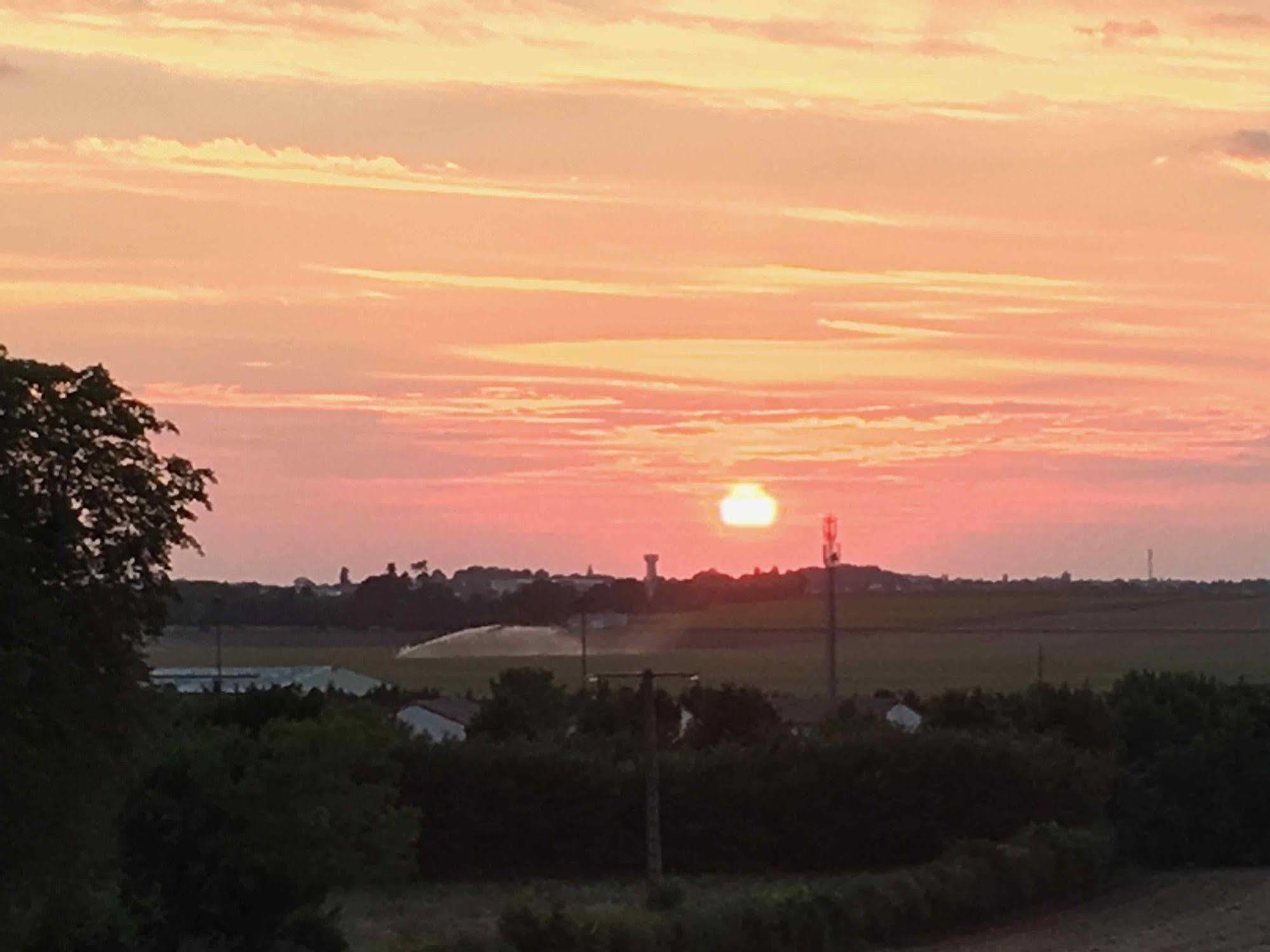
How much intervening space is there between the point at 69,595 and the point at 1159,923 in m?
20.9

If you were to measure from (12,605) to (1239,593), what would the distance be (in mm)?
122655

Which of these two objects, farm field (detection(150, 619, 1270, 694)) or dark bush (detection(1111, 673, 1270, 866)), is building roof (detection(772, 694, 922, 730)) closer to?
farm field (detection(150, 619, 1270, 694))

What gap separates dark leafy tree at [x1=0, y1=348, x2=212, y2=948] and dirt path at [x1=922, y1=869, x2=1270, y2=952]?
653 inches

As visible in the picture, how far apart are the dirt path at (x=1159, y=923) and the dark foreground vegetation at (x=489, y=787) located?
0.80 meters

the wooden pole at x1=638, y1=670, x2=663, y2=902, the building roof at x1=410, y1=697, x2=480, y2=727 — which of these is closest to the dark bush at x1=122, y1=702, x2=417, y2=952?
the wooden pole at x1=638, y1=670, x2=663, y2=902

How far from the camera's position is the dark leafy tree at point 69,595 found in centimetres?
1222

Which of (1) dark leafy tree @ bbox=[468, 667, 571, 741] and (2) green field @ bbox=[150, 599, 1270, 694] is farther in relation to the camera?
(2) green field @ bbox=[150, 599, 1270, 694]

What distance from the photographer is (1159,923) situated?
30.1 metres

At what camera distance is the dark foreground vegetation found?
40.9ft

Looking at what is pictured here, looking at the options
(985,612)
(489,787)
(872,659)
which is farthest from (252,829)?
(985,612)

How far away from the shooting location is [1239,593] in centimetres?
12875

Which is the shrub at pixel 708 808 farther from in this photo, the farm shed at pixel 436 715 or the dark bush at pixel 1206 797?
the farm shed at pixel 436 715

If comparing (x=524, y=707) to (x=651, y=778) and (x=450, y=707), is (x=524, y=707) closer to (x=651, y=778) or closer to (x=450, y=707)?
(x=450, y=707)

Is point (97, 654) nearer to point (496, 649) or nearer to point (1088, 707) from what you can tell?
point (1088, 707)
